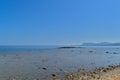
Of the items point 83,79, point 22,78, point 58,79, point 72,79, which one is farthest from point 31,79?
point 83,79

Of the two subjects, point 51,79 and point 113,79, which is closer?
point 113,79

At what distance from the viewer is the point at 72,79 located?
21891 millimetres

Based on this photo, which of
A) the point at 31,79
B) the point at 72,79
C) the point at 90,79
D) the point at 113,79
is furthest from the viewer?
the point at 31,79

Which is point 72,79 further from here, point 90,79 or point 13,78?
point 13,78

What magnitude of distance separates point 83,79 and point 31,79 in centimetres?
658

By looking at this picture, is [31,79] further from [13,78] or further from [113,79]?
[113,79]

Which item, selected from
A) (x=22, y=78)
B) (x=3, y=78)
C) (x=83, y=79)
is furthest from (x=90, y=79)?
(x=3, y=78)

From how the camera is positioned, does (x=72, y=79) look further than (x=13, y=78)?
No

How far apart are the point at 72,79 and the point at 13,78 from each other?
24.8 feet

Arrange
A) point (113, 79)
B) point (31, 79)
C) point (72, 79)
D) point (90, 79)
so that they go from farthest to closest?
point (31, 79), point (72, 79), point (90, 79), point (113, 79)

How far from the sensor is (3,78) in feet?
80.0

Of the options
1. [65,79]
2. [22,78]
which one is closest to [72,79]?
[65,79]

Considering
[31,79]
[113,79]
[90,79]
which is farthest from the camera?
[31,79]

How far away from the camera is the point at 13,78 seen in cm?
2417
